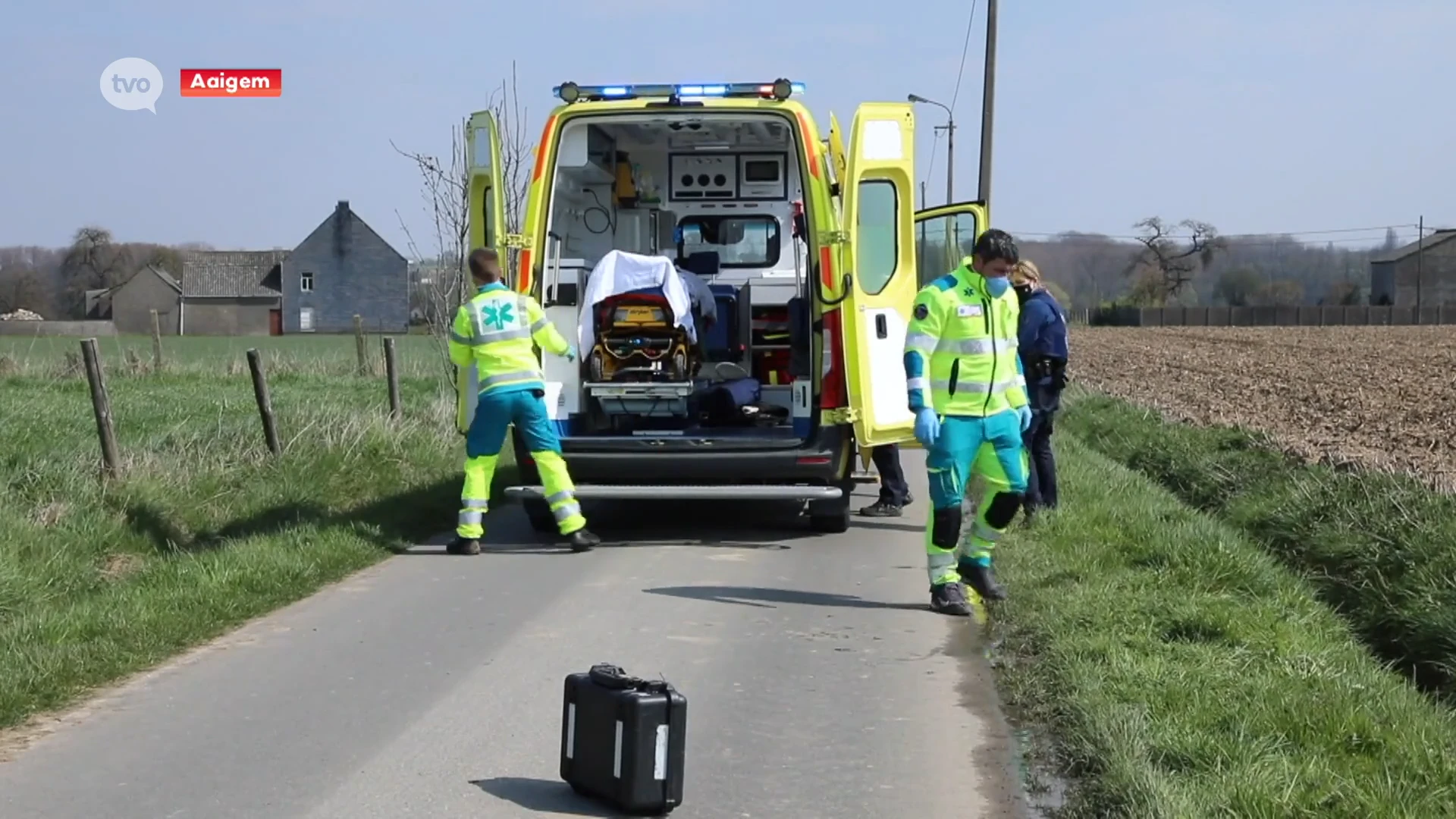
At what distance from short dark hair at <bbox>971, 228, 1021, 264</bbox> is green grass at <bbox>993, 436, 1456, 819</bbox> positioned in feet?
5.27

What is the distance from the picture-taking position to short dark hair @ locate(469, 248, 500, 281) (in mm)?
9641

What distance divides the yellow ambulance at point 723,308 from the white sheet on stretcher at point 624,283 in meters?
0.01

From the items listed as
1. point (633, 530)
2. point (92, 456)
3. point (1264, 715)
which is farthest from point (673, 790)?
point (92, 456)

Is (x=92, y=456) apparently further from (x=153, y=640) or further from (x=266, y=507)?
(x=153, y=640)

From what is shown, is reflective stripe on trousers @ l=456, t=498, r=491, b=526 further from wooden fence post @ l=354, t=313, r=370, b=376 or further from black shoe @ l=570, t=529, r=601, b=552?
wooden fence post @ l=354, t=313, r=370, b=376

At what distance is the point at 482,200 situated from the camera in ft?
33.9

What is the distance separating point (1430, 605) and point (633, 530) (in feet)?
16.7

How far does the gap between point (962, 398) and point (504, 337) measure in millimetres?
3031

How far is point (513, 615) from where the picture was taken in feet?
25.6

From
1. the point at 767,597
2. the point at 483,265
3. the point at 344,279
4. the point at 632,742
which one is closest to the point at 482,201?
the point at 483,265

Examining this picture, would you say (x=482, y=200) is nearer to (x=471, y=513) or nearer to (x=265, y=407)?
(x=471, y=513)

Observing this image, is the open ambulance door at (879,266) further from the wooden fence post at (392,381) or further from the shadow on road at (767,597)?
the wooden fence post at (392,381)

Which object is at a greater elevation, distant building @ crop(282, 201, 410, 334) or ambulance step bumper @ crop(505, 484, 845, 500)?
distant building @ crop(282, 201, 410, 334)

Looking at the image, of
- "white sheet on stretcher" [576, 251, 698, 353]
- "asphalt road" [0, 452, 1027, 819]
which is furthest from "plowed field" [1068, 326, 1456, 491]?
"white sheet on stretcher" [576, 251, 698, 353]
